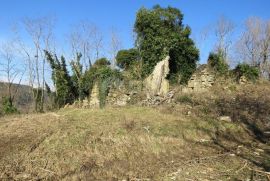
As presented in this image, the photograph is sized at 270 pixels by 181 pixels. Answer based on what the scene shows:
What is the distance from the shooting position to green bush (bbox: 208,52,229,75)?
53.4ft

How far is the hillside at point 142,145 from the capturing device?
20.9 feet

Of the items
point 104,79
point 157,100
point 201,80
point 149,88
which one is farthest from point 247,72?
point 104,79

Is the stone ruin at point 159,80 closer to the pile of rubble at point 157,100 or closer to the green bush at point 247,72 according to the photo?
the pile of rubble at point 157,100

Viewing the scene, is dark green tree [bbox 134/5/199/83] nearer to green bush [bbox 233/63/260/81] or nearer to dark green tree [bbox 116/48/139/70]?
dark green tree [bbox 116/48/139/70]

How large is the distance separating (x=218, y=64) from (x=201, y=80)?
151 centimetres

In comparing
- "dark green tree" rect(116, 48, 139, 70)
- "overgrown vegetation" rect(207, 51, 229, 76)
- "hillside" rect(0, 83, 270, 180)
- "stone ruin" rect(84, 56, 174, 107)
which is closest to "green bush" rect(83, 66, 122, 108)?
"stone ruin" rect(84, 56, 174, 107)

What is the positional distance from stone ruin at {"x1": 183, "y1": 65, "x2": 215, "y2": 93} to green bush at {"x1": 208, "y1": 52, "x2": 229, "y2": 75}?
1.59 ft

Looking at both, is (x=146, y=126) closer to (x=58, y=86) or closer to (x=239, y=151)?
(x=239, y=151)

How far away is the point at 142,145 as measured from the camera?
798cm

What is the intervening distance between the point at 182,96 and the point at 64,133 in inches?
268

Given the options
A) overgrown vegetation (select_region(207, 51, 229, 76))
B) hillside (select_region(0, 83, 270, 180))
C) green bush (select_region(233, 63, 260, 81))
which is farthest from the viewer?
overgrown vegetation (select_region(207, 51, 229, 76))

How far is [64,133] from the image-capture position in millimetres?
8203

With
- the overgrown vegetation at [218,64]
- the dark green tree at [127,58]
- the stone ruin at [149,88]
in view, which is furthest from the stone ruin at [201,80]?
the dark green tree at [127,58]

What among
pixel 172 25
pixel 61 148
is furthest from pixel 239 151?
pixel 172 25
